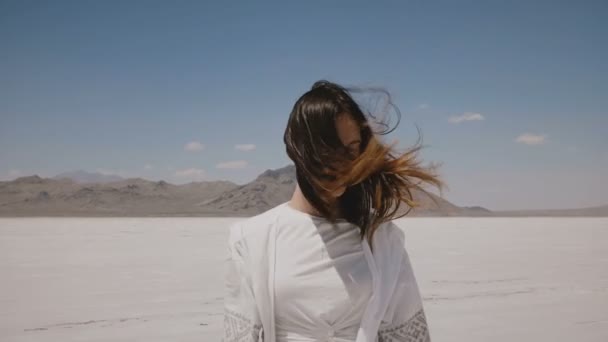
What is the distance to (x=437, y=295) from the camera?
6.73 m

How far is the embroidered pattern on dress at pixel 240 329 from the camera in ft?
4.10

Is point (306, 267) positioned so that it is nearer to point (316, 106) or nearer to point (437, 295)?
point (316, 106)

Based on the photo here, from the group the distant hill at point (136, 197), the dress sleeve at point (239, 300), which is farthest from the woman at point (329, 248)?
the distant hill at point (136, 197)

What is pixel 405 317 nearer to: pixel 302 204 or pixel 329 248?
pixel 329 248

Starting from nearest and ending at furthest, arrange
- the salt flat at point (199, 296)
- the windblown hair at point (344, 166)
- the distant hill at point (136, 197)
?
1. the windblown hair at point (344, 166)
2. the salt flat at point (199, 296)
3. the distant hill at point (136, 197)

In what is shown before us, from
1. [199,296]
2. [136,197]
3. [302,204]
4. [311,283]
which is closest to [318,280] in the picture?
[311,283]

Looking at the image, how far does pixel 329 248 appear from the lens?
1.28m

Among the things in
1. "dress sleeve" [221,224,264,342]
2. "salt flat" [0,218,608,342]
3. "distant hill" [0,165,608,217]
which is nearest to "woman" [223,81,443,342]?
"dress sleeve" [221,224,264,342]

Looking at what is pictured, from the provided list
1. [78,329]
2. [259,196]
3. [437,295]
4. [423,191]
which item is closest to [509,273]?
[437,295]

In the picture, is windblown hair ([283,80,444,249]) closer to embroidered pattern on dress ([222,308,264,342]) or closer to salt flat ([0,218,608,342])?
embroidered pattern on dress ([222,308,264,342])

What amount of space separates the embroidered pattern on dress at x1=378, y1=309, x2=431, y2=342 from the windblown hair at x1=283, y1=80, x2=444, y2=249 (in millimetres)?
217

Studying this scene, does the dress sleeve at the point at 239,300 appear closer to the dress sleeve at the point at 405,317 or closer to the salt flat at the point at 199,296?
the dress sleeve at the point at 405,317

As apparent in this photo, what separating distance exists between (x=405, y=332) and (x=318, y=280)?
24 centimetres

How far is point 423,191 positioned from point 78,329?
14.1 ft
